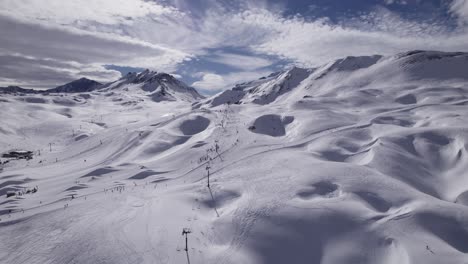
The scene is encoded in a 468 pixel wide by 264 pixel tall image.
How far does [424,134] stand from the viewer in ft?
68.9

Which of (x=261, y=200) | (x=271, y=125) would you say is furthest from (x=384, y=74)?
(x=261, y=200)

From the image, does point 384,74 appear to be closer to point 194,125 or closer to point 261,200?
point 194,125

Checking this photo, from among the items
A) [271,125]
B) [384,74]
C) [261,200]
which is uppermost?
[261,200]

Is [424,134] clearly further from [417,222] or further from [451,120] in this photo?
[417,222]

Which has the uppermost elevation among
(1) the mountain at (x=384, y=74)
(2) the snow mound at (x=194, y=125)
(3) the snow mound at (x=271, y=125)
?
(2) the snow mound at (x=194, y=125)

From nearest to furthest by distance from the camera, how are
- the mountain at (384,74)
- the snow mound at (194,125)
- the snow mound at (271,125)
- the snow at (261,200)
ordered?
the snow at (261,200), the snow mound at (271,125), the snow mound at (194,125), the mountain at (384,74)

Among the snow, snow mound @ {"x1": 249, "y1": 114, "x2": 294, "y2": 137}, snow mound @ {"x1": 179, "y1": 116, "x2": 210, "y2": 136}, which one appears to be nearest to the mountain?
snow mound @ {"x1": 249, "y1": 114, "x2": 294, "y2": 137}

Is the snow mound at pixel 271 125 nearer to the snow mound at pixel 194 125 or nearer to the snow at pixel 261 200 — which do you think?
the snow at pixel 261 200

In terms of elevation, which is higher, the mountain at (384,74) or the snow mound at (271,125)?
the snow mound at (271,125)

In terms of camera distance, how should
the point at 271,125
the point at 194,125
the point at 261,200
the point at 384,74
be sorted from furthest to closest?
the point at 384,74 < the point at 194,125 < the point at 271,125 < the point at 261,200

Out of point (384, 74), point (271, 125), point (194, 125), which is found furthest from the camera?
point (384, 74)

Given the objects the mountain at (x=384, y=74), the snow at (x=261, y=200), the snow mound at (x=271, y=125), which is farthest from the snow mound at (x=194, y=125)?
the mountain at (x=384, y=74)

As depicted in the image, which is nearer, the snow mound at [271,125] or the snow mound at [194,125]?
the snow mound at [271,125]

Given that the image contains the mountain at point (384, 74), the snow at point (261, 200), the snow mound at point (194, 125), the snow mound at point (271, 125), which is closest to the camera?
the snow at point (261, 200)
